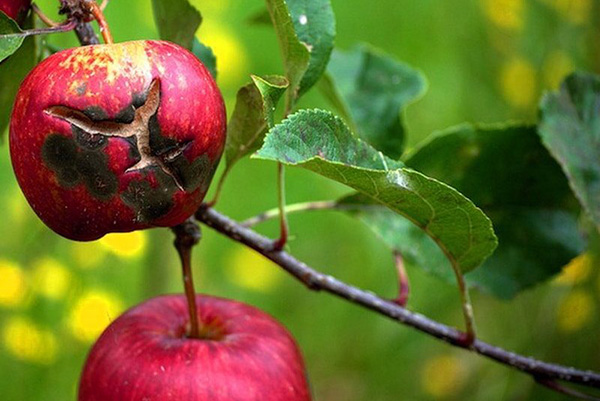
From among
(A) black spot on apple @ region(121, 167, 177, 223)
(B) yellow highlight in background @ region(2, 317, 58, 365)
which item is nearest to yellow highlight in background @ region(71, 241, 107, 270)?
(B) yellow highlight in background @ region(2, 317, 58, 365)

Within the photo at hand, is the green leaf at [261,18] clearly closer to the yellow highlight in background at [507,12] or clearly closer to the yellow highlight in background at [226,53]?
the yellow highlight in background at [226,53]

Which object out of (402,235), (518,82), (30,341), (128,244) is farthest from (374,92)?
(518,82)

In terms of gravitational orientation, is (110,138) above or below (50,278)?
above

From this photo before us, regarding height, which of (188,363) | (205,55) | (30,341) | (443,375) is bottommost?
(443,375)

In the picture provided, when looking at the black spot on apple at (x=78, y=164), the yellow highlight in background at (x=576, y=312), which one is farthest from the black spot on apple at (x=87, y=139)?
the yellow highlight in background at (x=576, y=312)

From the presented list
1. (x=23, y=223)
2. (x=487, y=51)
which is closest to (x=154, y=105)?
(x=23, y=223)

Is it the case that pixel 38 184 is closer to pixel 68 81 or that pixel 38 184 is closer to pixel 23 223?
pixel 68 81

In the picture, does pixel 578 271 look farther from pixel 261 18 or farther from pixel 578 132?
pixel 261 18
